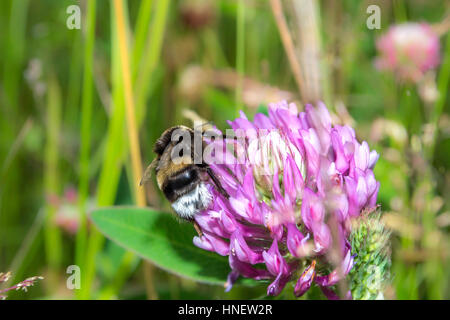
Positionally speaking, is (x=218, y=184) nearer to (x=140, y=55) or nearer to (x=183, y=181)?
(x=183, y=181)

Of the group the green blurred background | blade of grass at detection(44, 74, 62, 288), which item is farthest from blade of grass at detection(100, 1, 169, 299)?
blade of grass at detection(44, 74, 62, 288)

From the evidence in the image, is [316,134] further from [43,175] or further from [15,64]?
[15,64]

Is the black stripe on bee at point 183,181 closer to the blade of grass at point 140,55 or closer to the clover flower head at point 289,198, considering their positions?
the clover flower head at point 289,198

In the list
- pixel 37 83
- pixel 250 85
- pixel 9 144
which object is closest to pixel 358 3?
pixel 250 85

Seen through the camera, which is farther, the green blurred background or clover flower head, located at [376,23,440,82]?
clover flower head, located at [376,23,440,82]

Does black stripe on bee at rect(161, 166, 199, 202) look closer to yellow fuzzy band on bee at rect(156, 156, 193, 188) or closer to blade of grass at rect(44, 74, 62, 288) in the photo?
yellow fuzzy band on bee at rect(156, 156, 193, 188)

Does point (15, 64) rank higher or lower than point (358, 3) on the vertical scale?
lower
